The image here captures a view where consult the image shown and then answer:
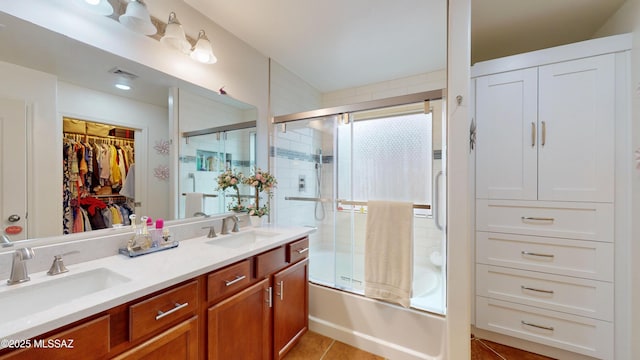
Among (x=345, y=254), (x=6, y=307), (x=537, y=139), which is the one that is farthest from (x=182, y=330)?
(x=537, y=139)

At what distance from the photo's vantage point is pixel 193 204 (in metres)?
1.72

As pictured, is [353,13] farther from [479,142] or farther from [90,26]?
[90,26]

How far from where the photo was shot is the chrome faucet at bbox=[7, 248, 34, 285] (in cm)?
90

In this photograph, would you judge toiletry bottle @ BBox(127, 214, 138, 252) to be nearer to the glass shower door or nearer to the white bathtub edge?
the glass shower door

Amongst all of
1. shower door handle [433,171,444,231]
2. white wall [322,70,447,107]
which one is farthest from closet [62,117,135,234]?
white wall [322,70,447,107]

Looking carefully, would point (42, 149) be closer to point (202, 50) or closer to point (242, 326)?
point (202, 50)

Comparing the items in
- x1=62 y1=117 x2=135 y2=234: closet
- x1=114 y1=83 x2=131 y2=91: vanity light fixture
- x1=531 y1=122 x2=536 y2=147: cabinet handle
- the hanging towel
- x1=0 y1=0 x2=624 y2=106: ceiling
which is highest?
x1=0 y1=0 x2=624 y2=106: ceiling

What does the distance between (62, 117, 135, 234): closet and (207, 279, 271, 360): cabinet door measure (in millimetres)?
751

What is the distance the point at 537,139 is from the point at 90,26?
9.21 ft

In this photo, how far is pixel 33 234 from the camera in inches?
41.3

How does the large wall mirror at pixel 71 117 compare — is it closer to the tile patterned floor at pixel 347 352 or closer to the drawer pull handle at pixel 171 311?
the drawer pull handle at pixel 171 311

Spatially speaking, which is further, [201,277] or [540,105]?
[540,105]

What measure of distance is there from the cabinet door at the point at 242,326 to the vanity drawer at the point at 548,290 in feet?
5.40

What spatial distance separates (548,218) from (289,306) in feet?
6.33
